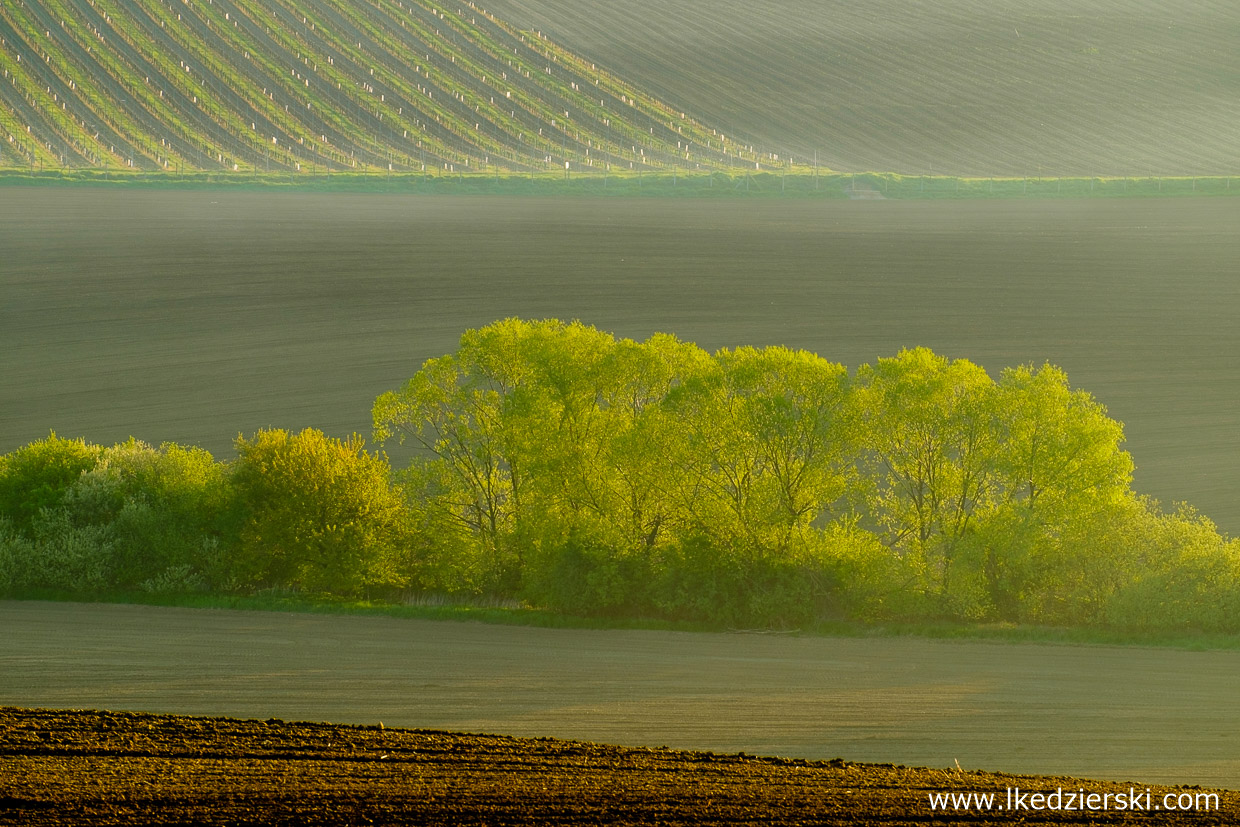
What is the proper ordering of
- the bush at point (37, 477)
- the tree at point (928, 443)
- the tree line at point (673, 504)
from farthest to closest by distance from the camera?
A: the bush at point (37, 477), the tree at point (928, 443), the tree line at point (673, 504)

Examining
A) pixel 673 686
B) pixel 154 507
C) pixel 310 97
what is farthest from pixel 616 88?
pixel 673 686

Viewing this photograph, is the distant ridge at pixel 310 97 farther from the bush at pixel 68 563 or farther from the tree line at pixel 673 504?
the bush at pixel 68 563

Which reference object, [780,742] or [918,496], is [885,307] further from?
[780,742]

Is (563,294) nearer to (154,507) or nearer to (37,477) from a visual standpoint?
(154,507)

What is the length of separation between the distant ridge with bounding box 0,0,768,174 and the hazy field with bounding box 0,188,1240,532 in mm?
11219

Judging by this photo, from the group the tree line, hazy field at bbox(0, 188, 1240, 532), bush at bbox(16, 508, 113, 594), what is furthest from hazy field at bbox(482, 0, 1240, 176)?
bush at bbox(16, 508, 113, 594)

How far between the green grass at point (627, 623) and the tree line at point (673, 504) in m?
0.41

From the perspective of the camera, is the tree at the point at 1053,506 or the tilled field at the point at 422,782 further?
the tree at the point at 1053,506

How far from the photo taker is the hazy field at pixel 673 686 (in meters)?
20.0

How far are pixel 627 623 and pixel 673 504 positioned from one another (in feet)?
10.0

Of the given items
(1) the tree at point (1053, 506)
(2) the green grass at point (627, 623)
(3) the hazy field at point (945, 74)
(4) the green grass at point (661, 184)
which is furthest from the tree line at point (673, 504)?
(3) the hazy field at point (945, 74)

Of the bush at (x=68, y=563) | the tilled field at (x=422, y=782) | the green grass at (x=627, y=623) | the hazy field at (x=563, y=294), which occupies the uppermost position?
the hazy field at (x=563, y=294)

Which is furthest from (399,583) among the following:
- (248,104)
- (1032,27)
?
(1032,27)

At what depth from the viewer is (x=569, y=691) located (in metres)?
23.2
